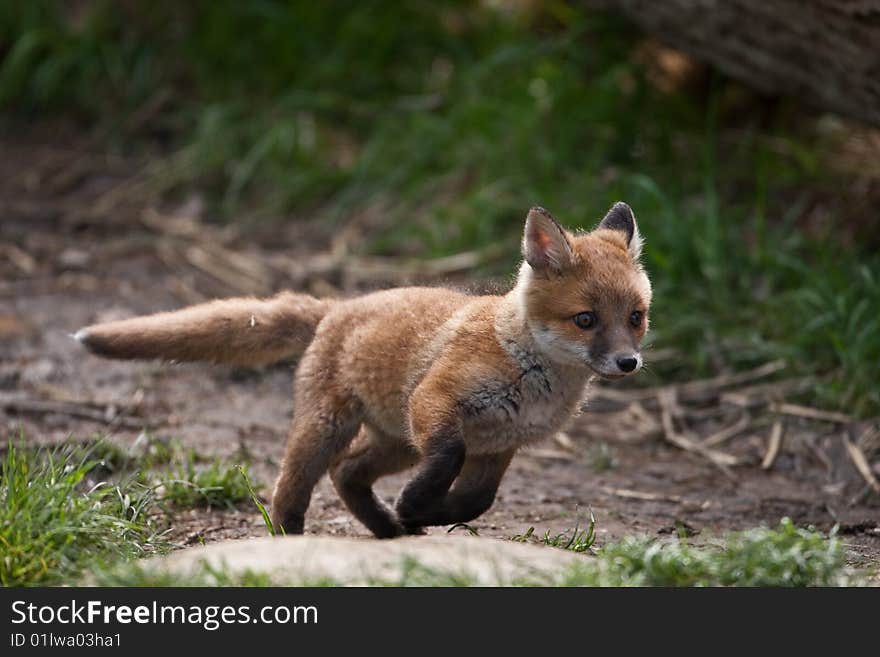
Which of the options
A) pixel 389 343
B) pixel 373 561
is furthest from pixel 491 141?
pixel 373 561

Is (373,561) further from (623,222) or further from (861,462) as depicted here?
(861,462)

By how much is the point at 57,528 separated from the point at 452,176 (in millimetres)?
5906

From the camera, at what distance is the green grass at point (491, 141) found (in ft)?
25.3

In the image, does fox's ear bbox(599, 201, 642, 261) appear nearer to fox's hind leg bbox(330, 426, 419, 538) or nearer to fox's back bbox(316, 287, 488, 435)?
fox's back bbox(316, 287, 488, 435)

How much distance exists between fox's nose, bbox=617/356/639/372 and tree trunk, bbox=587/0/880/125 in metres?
2.75

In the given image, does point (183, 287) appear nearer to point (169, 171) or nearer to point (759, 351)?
point (169, 171)

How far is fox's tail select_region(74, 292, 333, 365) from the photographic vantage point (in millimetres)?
5484

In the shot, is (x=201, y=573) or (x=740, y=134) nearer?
(x=201, y=573)

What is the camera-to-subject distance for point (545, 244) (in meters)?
5.06

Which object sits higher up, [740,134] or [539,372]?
[539,372]

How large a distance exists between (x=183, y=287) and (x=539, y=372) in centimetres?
447
